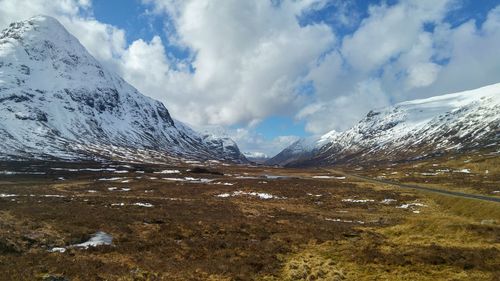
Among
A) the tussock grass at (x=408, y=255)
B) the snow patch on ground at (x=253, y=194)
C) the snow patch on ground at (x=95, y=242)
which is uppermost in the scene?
the snow patch on ground at (x=253, y=194)

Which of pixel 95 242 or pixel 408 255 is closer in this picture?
pixel 408 255

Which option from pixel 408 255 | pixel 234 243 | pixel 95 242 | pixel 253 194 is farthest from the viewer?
pixel 253 194

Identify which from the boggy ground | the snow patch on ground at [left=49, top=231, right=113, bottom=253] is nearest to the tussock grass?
the boggy ground

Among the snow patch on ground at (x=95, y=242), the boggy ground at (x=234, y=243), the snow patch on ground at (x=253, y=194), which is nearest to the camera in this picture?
the boggy ground at (x=234, y=243)

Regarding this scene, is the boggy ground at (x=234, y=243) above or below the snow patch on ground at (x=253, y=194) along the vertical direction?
below

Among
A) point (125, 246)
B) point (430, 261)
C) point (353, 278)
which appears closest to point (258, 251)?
point (353, 278)

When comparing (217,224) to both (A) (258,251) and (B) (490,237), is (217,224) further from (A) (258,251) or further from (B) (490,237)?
(B) (490,237)

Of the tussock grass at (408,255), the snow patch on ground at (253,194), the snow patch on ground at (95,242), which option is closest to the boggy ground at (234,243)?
the tussock grass at (408,255)

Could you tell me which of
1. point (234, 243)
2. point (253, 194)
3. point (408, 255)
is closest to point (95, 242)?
point (234, 243)

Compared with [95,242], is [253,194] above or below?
above

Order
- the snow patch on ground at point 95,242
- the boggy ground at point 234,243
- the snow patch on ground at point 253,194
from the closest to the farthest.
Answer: the boggy ground at point 234,243
the snow patch on ground at point 95,242
the snow patch on ground at point 253,194

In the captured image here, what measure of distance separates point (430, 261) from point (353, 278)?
5.95m

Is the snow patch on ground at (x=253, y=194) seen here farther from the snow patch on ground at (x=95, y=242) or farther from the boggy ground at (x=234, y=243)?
the snow patch on ground at (x=95, y=242)

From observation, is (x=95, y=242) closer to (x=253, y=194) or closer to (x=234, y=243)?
(x=234, y=243)
